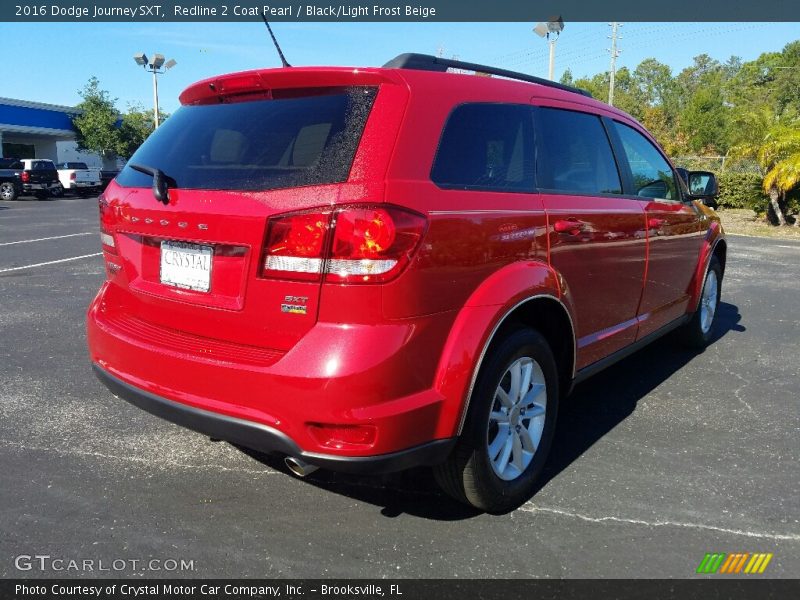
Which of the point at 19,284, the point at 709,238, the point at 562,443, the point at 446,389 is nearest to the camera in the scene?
the point at 446,389

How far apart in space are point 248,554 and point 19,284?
6543mm

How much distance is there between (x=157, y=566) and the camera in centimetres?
247

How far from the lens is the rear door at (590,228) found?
310 cm

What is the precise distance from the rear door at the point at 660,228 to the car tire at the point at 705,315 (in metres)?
0.41

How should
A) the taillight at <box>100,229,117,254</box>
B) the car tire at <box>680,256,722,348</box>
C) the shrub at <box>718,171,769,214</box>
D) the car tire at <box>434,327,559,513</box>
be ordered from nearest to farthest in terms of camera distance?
1. the car tire at <box>434,327,559,513</box>
2. the taillight at <box>100,229,117,254</box>
3. the car tire at <box>680,256,722,348</box>
4. the shrub at <box>718,171,769,214</box>

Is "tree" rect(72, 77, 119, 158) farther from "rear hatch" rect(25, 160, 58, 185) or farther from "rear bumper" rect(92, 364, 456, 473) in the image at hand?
"rear bumper" rect(92, 364, 456, 473)

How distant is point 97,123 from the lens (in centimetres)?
4225

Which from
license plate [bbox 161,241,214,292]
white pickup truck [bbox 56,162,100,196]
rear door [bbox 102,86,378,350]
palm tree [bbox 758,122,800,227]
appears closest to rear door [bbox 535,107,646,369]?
rear door [bbox 102,86,378,350]

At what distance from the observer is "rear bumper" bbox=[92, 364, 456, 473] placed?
2283mm

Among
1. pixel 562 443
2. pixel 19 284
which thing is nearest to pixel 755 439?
pixel 562 443

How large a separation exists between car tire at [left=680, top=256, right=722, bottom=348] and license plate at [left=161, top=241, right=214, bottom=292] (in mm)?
3997

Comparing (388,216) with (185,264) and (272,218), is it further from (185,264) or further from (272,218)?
(185,264)

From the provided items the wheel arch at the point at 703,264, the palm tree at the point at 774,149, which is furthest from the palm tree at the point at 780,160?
the wheel arch at the point at 703,264

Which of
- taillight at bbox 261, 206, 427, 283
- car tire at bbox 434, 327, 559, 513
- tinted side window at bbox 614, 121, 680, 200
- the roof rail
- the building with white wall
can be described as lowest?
car tire at bbox 434, 327, 559, 513
